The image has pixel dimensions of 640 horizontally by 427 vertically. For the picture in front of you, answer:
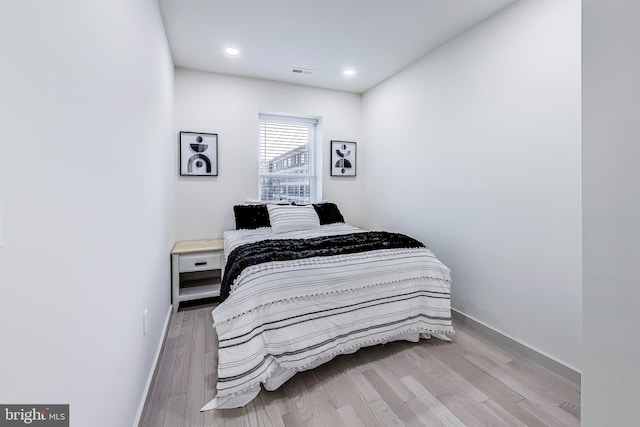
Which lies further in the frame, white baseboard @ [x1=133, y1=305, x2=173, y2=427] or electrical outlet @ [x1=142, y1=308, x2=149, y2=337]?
electrical outlet @ [x1=142, y1=308, x2=149, y2=337]

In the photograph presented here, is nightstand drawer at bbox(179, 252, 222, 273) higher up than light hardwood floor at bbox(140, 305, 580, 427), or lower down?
higher up

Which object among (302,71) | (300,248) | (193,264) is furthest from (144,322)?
(302,71)

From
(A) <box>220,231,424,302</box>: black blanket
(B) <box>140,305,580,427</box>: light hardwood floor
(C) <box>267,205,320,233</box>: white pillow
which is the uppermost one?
(C) <box>267,205,320,233</box>: white pillow

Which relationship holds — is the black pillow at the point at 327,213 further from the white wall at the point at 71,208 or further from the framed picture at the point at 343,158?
the white wall at the point at 71,208

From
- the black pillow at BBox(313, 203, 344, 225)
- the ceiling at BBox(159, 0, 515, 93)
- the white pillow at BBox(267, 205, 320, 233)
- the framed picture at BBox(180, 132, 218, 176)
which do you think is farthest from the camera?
the black pillow at BBox(313, 203, 344, 225)

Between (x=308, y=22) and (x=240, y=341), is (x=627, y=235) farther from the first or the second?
(x=308, y=22)

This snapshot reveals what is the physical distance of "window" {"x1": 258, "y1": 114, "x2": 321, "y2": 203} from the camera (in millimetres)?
3889

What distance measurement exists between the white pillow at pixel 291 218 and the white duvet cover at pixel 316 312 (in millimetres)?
1228

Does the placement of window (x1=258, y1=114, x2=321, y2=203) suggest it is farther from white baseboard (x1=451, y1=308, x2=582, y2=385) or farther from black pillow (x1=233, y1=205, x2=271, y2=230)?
white baseboard (x1=451, y1=308, x2=582, y2=385)

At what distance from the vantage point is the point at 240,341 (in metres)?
1.58

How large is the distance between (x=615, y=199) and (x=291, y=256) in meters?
1.66

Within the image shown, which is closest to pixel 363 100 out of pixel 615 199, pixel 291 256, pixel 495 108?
pixel 495 108

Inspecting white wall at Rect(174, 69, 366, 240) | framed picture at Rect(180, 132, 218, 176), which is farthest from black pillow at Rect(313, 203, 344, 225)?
framed picture at Rect(180, 132, 218, 176)

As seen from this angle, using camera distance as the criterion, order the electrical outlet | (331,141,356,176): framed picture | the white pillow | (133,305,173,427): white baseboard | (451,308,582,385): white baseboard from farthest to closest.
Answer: (331,141,356,176): framed picture → the white pillow → (451,308,582,385): white baseboard → the electrical outlet → (133,305,173,427): white baseboard
